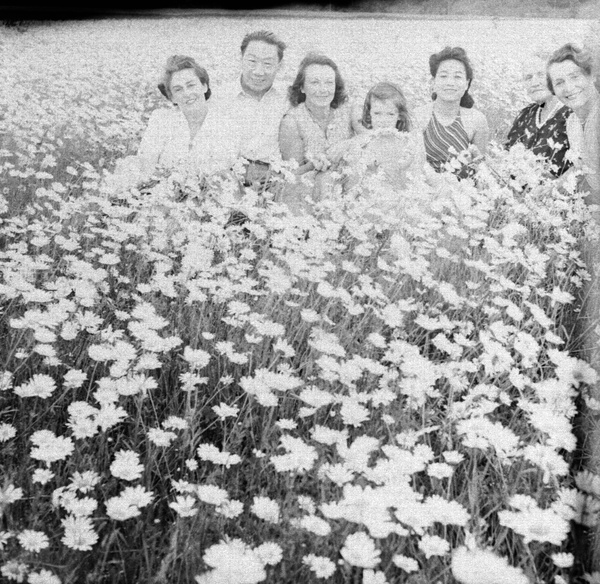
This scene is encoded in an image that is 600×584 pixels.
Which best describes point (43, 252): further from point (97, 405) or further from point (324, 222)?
point (324, 222)

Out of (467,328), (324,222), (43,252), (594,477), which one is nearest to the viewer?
(594,477)

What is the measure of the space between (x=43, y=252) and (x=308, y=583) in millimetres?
858

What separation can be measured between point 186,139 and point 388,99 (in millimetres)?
496

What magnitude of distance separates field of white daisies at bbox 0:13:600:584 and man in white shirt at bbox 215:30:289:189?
1.6 inches

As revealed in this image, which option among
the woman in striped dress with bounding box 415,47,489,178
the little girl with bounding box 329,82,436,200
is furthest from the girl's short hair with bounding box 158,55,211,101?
the woman in striped dress with bounding box 415,47,489,178

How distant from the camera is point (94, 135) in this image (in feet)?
4.99

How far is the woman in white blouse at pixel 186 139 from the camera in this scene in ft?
4.92

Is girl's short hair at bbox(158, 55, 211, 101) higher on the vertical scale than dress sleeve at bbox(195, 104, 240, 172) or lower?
higher

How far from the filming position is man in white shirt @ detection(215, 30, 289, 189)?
144cm

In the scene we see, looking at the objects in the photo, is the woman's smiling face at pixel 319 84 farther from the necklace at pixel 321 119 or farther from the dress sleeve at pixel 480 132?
the dress sleeve at pixel 480 132

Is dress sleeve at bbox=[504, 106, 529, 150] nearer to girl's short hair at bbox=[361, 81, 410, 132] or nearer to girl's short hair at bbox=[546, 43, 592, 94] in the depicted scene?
girl's short hair at bbox=[546, 43, 592, 94]

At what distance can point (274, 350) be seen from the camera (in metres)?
0.96

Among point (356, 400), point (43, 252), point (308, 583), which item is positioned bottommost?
point (308, 583)

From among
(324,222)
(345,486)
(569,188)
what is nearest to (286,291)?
(324,222)
